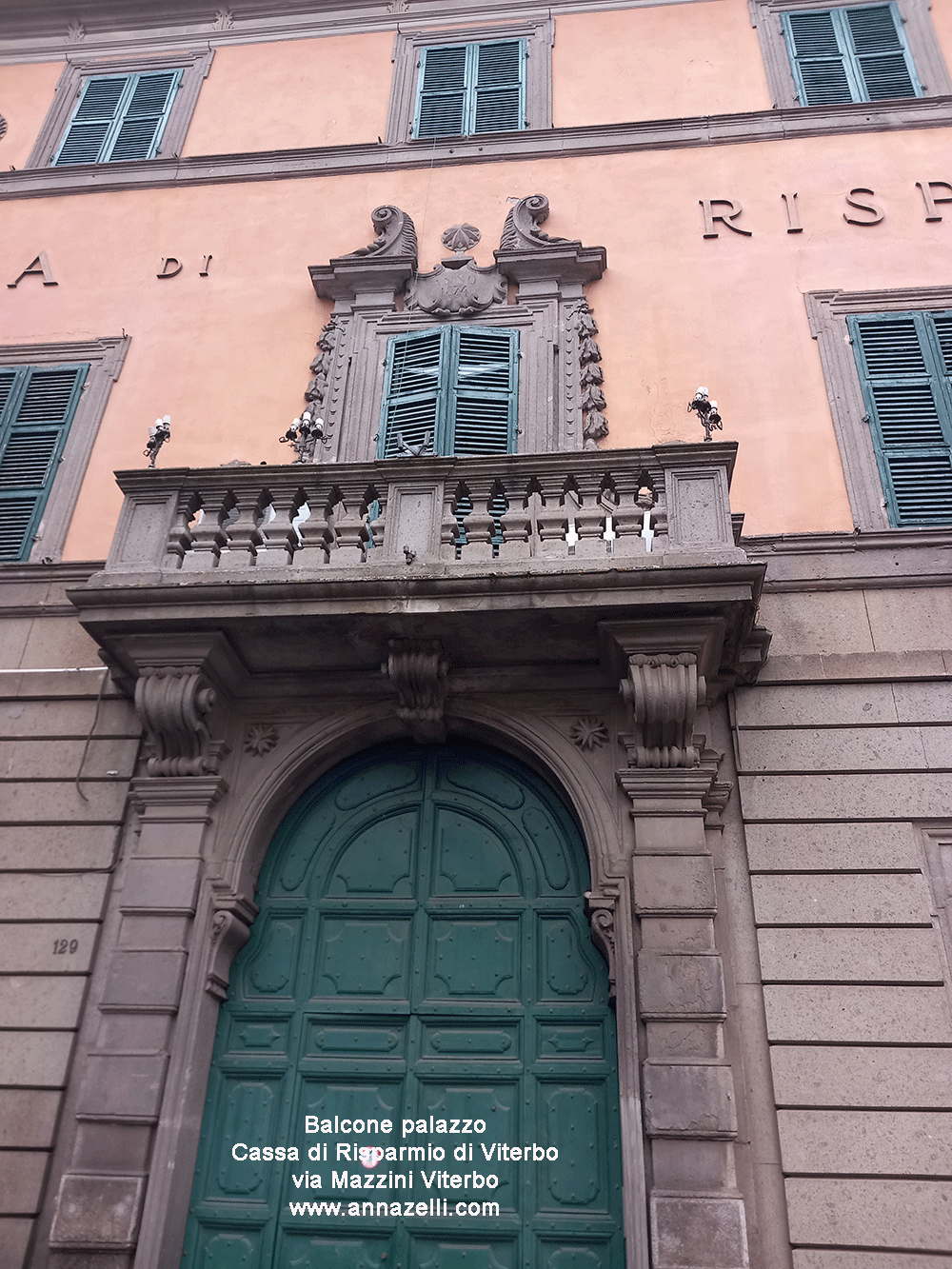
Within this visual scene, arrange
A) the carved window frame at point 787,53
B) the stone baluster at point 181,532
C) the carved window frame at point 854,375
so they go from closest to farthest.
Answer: the stone baluster at point 181,532, the carved window frame at point 854,375, the carved window frame at point 787,53

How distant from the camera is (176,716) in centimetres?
702

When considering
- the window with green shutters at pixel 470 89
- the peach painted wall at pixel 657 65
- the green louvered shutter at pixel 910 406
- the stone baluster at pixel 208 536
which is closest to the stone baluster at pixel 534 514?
the stone baluster at pixel 208 536

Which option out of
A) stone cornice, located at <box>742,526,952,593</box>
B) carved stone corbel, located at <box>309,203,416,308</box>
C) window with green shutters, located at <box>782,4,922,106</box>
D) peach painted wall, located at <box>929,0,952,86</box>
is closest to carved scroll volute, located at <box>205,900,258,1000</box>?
stone cornice, located at <box>742,526,952,593</box>

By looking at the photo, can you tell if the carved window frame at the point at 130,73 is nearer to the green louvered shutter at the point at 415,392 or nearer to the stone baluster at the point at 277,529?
the green louvered shutter at the point at 415,392

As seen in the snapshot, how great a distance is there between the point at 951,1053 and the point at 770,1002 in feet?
3.38

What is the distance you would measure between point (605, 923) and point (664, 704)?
4.74 feet

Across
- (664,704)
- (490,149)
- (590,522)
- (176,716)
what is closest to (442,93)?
(490,149)

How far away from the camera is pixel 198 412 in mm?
9453

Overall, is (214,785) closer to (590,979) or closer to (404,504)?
(404,504)

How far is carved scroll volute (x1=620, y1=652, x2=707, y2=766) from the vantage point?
21.9 ft

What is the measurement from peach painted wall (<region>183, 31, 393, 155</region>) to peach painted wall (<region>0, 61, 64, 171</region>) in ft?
6.57

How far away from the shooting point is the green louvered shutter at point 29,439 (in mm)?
9055

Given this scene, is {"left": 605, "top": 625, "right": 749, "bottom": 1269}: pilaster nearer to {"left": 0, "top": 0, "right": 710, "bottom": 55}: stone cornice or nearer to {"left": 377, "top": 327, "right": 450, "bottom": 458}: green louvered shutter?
{"left": 377, "top": 327, "right": 450, "bottom": 458}: green louvered shutter

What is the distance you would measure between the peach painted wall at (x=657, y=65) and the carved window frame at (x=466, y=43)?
13 centimetres
